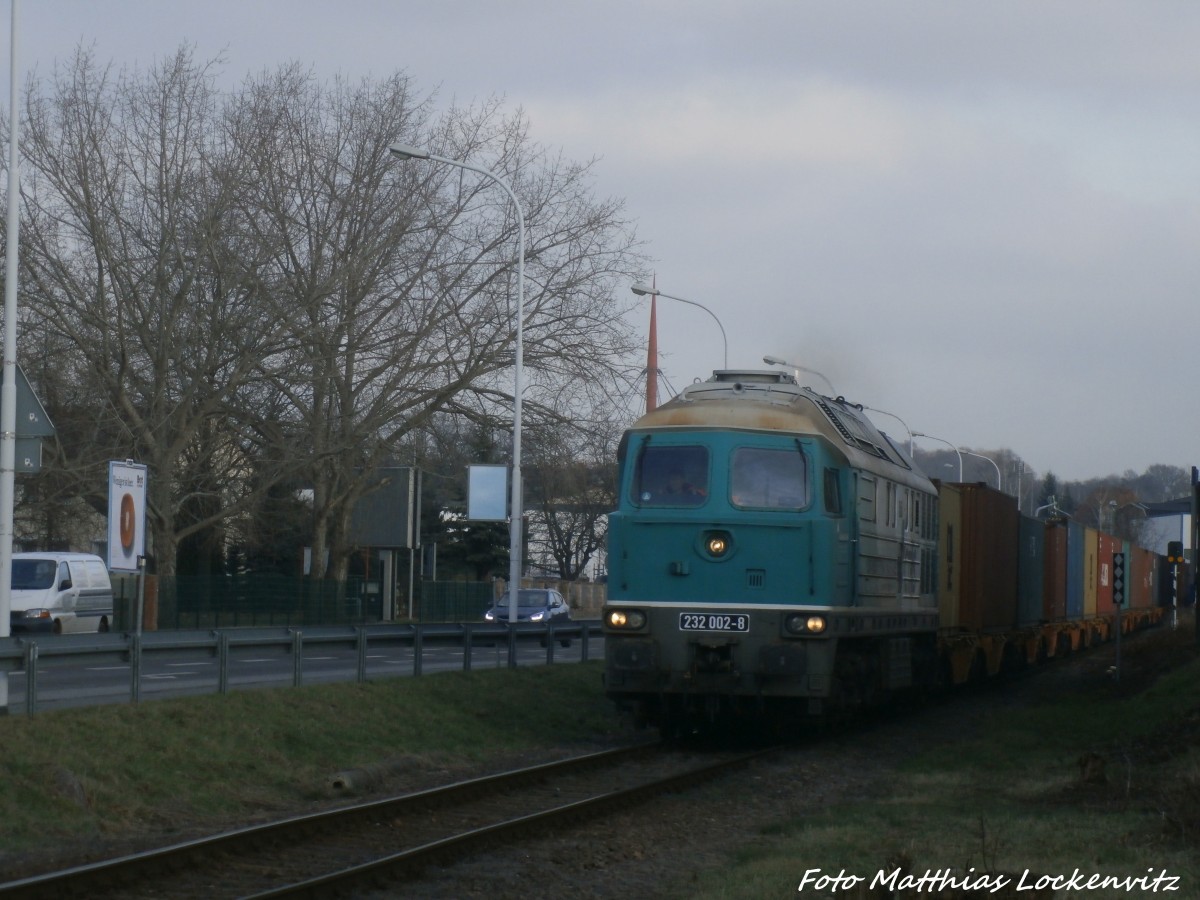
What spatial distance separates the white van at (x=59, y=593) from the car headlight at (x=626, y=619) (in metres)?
15.2

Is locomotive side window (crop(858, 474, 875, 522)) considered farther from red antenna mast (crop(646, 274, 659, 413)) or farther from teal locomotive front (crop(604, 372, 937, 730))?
red antenna mast (crop(646, 274, 659, 413))

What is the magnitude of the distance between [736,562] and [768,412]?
1703 mm

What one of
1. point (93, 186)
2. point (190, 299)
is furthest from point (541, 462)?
point (93, 186)

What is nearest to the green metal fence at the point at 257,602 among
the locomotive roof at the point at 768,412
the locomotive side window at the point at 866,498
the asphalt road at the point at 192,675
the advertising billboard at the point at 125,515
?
the asphalt road at the point at 192,675

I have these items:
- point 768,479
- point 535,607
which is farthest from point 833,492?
point 535,607

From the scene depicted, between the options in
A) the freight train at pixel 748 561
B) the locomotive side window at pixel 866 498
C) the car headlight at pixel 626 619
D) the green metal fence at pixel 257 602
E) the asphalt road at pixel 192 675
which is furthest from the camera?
the green metal fence at pixel 257 602

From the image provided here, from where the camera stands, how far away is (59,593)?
29.4 metres

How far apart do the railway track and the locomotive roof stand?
3.78 m

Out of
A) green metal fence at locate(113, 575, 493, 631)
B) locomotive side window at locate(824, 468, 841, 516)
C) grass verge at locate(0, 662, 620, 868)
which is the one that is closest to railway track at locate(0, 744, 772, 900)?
grass verge at locate(0, 662, 620, 868)

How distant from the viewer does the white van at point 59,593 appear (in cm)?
2833

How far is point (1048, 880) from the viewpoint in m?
7.27

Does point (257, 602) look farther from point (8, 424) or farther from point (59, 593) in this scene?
point (8, 424)

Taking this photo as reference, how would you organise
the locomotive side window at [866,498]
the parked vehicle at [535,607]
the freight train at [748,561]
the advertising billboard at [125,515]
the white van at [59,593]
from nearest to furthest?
the advertising billboard at [125,515] < the freight train at [748,561] < the locomotive side window at [866,498] < the white van at [59,593] < the parked vehicle at [535,607]

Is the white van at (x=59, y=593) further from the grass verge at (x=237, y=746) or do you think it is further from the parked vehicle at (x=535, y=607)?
the grass verge at (x=237, y=746)
